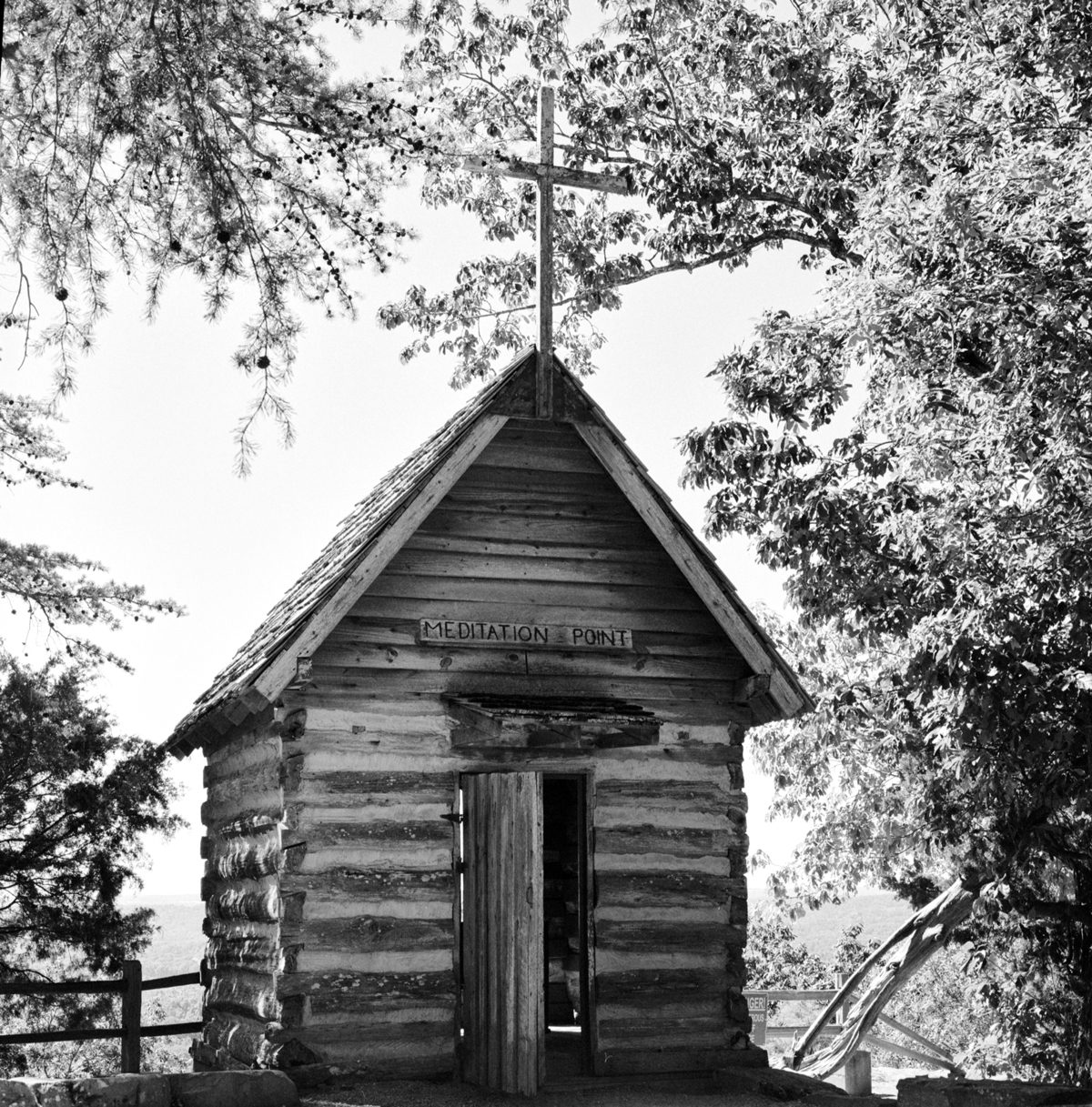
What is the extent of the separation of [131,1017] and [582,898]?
552 cm

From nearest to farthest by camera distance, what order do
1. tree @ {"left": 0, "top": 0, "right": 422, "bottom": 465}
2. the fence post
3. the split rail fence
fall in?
1. tree @ {"left": 0, "top": 0, "right": 422, "bottom": 465}
2. the split rail fence
3. the fence post

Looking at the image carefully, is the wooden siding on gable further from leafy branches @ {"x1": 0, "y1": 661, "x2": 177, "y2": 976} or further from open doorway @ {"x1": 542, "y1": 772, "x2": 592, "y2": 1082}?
leafy branches @ {"x1": 0, "y1": 661, "x2": 177, "y2": 976}

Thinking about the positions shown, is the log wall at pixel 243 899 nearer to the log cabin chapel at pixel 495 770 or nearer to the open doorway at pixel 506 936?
the log cabin chapel at pixel 495 770

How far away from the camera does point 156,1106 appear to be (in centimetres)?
911

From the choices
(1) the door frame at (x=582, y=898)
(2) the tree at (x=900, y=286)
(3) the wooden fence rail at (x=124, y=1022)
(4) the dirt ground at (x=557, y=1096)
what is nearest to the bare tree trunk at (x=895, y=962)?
(2) the tree at (x=900, y=286)

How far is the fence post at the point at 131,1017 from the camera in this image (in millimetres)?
14453

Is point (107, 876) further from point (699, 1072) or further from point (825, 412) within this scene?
point (825, 412)

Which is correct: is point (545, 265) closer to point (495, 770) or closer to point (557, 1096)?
point (495, 770)

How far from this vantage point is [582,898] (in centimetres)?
1176

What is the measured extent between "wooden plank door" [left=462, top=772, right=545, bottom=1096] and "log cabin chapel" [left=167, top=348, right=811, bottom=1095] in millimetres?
20

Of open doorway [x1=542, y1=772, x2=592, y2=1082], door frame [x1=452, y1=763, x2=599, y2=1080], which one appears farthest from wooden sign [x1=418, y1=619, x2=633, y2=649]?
open doorway [x1=542, y1=772, x2=592, y2=1082]

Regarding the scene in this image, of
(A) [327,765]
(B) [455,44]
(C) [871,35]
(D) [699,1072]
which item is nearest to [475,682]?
(A) [327,765]

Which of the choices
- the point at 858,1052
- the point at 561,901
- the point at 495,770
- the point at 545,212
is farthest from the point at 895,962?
the point at 545,212

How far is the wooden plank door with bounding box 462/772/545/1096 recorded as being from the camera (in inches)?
421
